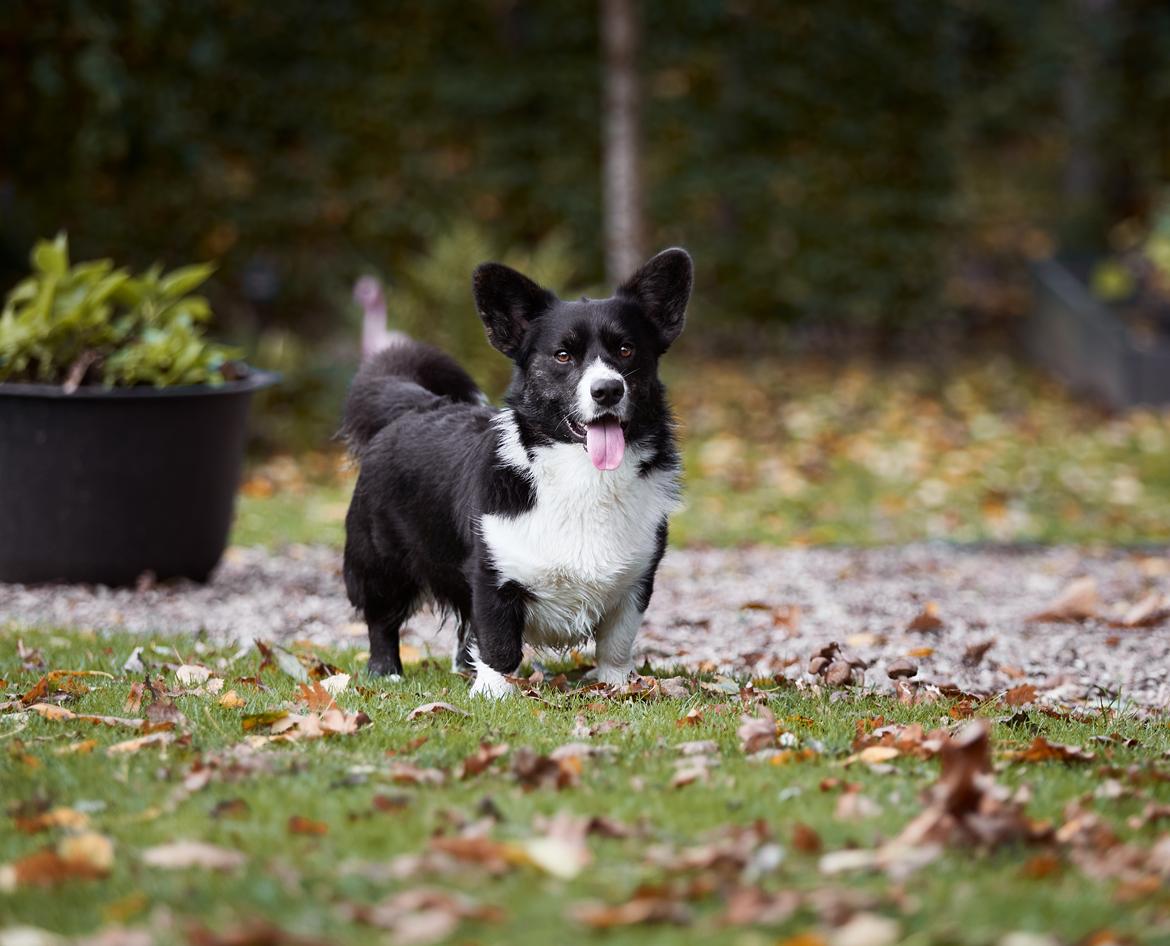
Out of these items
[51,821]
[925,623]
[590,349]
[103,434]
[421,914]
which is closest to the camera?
[421,914]

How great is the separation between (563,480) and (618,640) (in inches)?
23.4

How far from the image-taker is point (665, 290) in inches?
187

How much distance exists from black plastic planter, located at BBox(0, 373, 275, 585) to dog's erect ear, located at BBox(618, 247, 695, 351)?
2.98m

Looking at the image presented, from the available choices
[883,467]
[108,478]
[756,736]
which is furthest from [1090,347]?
[756,736]

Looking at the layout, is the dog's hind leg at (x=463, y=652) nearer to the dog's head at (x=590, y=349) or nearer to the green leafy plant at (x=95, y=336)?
the dog's head at (x=590, y=349)

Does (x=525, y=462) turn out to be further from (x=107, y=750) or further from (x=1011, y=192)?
(x=1011, y=192)

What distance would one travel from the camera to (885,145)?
1786 centimetres

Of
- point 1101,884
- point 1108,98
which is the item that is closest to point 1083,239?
point 1108,98

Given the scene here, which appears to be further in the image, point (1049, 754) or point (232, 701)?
point (232, 701)

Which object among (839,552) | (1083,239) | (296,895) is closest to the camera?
(296,895)

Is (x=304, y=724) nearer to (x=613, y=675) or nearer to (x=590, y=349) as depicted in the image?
(x=613, y=675)

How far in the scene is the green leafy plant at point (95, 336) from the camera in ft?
23.2

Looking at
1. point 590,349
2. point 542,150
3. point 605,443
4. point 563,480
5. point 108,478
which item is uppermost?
point 542,150

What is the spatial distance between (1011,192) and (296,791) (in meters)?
23.0
